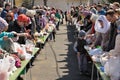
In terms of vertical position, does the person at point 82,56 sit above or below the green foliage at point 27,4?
above

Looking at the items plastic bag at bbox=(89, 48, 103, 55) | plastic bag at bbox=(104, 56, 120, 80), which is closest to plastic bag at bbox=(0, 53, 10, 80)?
plastic bag at bbox=(104, 56, 120, 80)

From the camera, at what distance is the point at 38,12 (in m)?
15.2

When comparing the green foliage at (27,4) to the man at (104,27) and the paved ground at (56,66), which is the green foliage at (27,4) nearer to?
the paved ground at (56,66)

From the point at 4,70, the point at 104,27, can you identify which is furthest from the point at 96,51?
the point at 4,70

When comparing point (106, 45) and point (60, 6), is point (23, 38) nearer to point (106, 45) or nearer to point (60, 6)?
point (106, 45)

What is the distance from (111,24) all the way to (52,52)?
632 cm

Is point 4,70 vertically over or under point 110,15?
under

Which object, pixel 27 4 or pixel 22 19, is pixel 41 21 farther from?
pixel 27 4

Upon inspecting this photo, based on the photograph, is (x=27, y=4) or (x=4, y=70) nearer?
(x=4, y=70)

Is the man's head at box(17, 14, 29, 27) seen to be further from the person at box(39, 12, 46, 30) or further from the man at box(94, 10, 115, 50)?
the person at box(39, 12, 46, 30)

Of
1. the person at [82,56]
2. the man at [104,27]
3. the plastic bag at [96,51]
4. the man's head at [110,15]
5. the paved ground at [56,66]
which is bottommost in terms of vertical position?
the paved ground at [56,66]

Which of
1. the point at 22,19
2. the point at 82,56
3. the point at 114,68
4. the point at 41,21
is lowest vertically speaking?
the point at 82,56

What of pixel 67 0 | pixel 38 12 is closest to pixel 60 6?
pixel 67 0

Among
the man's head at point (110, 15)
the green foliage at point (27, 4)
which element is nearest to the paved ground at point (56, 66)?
the man's head at point (110, 15)
